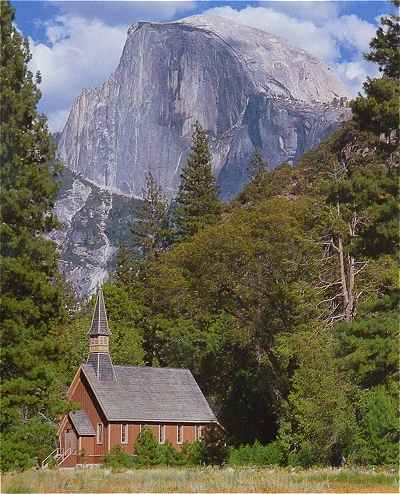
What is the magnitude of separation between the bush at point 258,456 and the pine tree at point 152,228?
39.2 meters

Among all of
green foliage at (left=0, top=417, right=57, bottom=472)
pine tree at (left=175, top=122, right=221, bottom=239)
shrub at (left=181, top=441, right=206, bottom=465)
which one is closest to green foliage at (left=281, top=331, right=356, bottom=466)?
shrub at (left=181, top=441, right=206, bottom=465)

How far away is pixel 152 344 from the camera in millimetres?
70875

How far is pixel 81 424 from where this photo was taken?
5684 centimetres

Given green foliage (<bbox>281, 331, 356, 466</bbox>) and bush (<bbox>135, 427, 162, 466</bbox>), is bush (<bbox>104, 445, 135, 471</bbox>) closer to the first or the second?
bush (<bbox>135, 427, 162, 466</bbox>)

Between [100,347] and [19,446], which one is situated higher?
[100,347]

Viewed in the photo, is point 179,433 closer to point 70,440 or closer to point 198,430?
point 198,430

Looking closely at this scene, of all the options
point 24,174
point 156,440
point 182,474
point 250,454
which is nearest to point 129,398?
point 156,440

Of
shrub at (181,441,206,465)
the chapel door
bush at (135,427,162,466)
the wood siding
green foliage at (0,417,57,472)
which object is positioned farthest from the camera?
the chapel door

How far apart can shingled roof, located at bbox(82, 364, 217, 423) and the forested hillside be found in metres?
1.76

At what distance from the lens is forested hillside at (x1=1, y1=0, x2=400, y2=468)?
98.2ft

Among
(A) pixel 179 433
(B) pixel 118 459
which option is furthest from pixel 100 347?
(B) pixel 118 459

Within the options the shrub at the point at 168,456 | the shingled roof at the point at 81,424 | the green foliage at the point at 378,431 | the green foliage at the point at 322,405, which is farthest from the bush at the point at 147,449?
the green foliage at the point at 378,431

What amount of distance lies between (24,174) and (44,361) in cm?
613

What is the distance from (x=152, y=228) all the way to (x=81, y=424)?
33.7 metres
